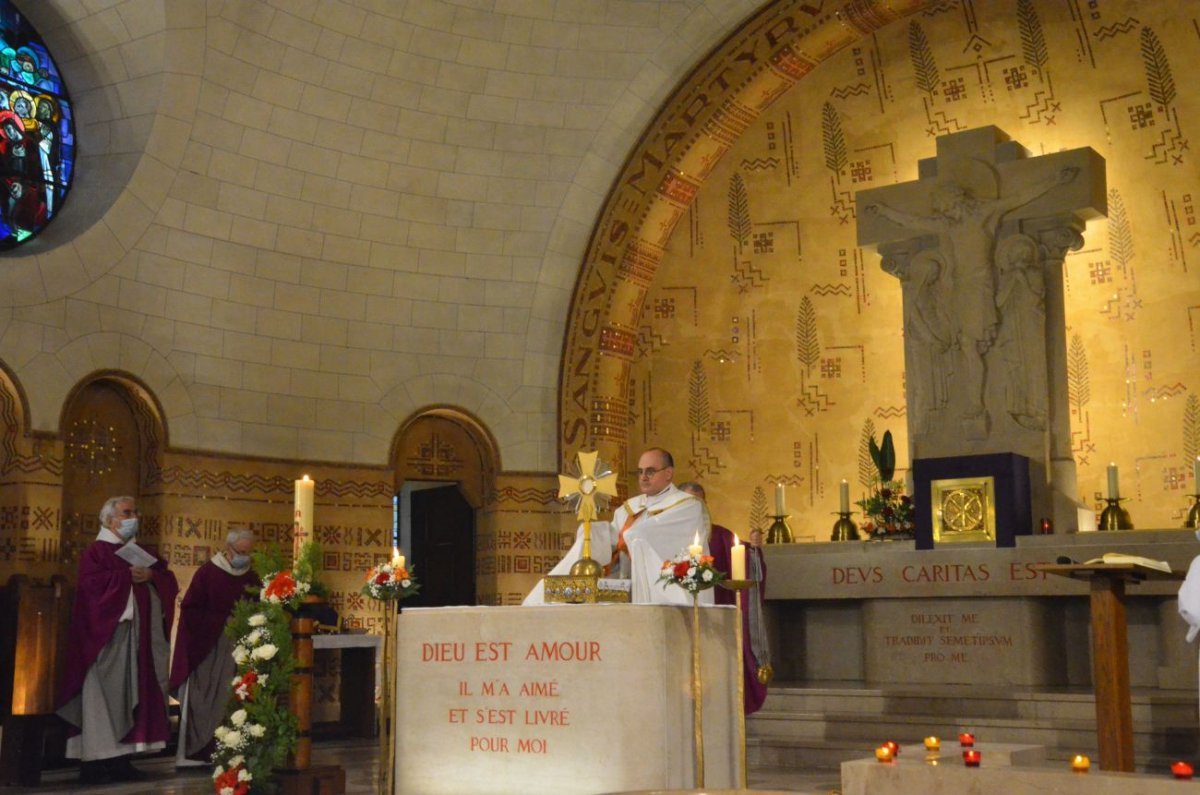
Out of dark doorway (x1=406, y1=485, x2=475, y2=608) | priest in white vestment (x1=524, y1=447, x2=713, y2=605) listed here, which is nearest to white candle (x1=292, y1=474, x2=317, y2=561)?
priest in white vestment (x1=524, y1=447, x2=713, y2=605)

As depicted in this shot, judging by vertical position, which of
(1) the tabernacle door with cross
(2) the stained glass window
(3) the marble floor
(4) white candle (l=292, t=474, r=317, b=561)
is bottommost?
(3) the marble floor

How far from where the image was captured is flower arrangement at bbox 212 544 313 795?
27.2ft

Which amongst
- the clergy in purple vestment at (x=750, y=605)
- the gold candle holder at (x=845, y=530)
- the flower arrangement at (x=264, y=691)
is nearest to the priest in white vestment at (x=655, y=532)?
the clergy in purple vestment at (x=750, y=605)

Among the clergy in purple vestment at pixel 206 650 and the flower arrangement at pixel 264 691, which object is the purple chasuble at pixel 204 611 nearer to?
the clergy in purple vestment at pixel 206 650

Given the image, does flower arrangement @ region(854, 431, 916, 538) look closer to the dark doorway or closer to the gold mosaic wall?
the gold mosaic wall

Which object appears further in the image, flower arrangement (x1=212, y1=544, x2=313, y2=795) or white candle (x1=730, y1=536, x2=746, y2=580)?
flower arrangement (x1=212, y1=544, x2=313, y2=795)

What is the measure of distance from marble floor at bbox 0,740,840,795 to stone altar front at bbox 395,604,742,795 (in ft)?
6.07

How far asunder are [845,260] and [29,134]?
7990 mm

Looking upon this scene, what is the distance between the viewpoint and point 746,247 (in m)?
15.2

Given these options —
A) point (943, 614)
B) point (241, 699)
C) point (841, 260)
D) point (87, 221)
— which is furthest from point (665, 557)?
point (841, 260)

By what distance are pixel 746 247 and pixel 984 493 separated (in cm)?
485

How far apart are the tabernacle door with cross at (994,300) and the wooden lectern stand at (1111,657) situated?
14.4ft

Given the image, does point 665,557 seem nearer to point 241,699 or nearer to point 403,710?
point 403,710

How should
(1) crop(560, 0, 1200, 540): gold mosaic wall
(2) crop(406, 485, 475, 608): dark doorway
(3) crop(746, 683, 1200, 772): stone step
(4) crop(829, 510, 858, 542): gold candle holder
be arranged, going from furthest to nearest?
(2) crop(406, 485, 475, 608): dark doorway
(1) crop(560, 0, 1200, 540): gold mosaic wall
(4) crop(829, 510, 858, 542): gold candle holder
(3) crop(746, 683, 1200, 772): stone step
